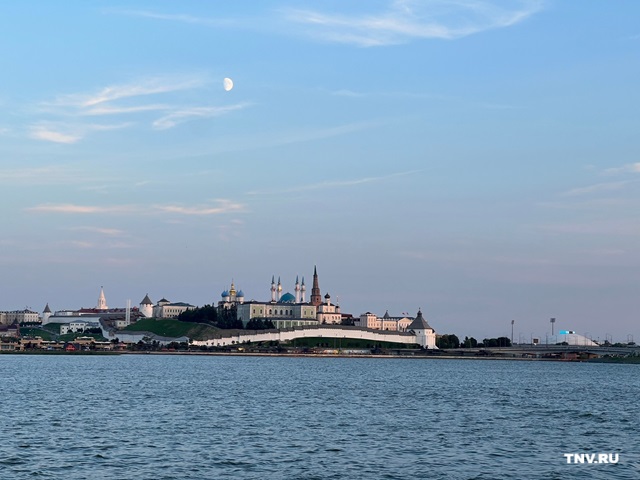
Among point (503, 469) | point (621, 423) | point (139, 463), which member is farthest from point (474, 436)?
point (139, 463)

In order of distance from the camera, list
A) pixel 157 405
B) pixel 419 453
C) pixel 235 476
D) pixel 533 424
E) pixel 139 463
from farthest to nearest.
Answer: pixel 157 405
pixel 533 424
pixel 419 453
pixel 139 463
pixel 235 476

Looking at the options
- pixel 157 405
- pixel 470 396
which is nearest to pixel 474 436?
pixel 157 405

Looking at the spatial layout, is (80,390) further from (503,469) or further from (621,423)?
(503,469)

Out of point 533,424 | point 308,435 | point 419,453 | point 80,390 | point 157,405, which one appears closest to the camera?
point 419,453

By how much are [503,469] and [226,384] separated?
184ft

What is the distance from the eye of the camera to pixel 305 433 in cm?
4906

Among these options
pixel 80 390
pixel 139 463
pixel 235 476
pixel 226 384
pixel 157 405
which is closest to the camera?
pixel 235 476

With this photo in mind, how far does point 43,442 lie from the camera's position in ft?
144

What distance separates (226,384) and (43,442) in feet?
158

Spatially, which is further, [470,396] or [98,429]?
[470,396]

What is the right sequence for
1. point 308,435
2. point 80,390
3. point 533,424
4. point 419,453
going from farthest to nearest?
1. point 80,390
2. point 533,424
3. point 308,435
4. point 419,453

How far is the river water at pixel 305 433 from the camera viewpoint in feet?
123

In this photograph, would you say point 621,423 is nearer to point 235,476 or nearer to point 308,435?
point 308,435

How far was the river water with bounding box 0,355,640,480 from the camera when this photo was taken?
37.6 m
